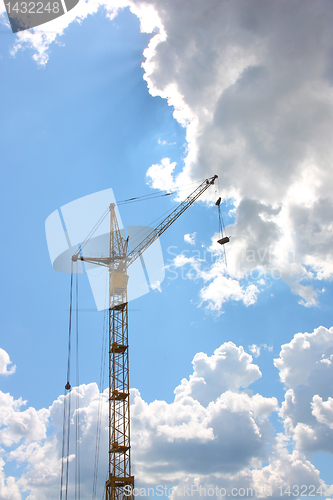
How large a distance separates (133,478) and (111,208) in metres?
49.2

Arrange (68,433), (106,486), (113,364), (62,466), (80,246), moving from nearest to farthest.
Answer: (62,466), (68,433), (106,486), (113,364), (80,246)

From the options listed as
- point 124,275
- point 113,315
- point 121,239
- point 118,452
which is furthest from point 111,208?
point 118,452

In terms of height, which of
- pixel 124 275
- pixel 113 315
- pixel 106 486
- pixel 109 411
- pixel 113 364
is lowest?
pixel 106 486

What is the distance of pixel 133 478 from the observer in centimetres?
6606

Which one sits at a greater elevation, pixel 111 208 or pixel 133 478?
pixel 111 208

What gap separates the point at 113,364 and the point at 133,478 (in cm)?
1835

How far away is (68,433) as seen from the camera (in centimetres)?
5922

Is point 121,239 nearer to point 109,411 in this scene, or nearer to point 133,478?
point 109,411

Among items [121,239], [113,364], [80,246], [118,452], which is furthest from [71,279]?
[118,452]

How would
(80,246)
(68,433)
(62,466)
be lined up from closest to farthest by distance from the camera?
1. (62,466)
2. (68,433)
3. (80,246)

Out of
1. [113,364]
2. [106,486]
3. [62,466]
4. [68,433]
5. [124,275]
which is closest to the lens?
[62,466]

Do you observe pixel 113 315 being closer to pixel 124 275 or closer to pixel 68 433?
pixel 124 275

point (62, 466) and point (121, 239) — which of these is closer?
point (62, 466)

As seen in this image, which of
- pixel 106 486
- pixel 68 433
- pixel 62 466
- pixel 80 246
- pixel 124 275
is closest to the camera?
pixel 62 466
